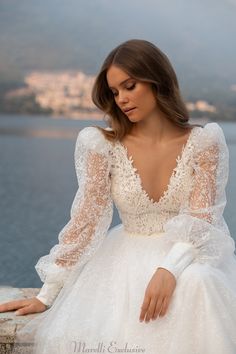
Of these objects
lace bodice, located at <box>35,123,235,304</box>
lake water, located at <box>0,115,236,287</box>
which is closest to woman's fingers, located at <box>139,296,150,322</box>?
lace bodice, located at <box>35,123,235,304</box>

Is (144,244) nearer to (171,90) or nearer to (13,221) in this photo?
(171,90)

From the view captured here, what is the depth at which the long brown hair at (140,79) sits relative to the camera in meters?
2.01

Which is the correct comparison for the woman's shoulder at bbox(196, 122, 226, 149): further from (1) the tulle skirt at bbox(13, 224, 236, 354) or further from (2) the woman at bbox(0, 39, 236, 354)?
(1) the tulle skirt at bbox(13, 224, 236, 354)

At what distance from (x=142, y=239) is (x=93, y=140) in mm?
342

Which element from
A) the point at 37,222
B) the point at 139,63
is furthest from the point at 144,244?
the point at 37,222

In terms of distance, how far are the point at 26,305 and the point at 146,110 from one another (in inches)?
29.3

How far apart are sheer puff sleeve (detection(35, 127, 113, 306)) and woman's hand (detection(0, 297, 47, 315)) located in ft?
0.25

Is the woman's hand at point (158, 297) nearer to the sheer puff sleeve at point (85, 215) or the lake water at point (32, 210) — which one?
the sheer puff sleeve at point (85, 215)

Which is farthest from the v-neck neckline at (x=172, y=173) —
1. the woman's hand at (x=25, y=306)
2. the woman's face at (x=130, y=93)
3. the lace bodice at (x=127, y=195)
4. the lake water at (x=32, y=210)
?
the lake water at (x=32, y=210)

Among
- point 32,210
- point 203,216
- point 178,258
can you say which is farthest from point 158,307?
point 32,210

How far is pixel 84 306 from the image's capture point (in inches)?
78.0

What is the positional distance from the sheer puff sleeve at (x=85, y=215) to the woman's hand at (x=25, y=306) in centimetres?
8

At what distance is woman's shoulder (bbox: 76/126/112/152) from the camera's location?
84.0 inches

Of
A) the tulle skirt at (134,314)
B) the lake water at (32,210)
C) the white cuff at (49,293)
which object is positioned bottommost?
the lake water at (32,210)
